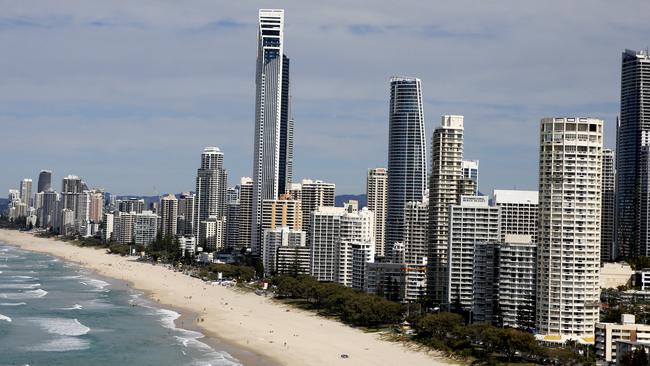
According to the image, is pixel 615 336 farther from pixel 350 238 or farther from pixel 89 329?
pixel 350 238

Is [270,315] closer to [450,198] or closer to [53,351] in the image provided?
[450,198]

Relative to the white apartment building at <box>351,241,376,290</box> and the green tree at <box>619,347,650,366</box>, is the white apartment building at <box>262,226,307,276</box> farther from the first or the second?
the green tree at <box>619,347,650,366</box>

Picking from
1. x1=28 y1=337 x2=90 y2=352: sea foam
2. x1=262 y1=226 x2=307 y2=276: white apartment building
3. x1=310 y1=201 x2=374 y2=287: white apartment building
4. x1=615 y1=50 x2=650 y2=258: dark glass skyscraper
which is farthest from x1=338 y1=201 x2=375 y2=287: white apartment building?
x1=615 y1=50 x2=650 y2=258: dark glass skyscraper

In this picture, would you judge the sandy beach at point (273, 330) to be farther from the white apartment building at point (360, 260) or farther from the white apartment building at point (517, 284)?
the white apartment building at point (360, 260)

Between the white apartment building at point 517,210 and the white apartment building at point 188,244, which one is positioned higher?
the white apartment building at point 517,210

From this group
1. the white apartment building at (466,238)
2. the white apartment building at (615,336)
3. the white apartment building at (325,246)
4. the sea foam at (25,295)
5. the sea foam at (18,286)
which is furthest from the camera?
the white apartment building at (325,246)

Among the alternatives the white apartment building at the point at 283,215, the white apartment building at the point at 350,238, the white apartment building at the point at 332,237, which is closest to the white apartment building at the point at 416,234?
the white apartment building at the point at 350,238

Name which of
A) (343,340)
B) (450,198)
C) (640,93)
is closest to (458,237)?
(450,198)
